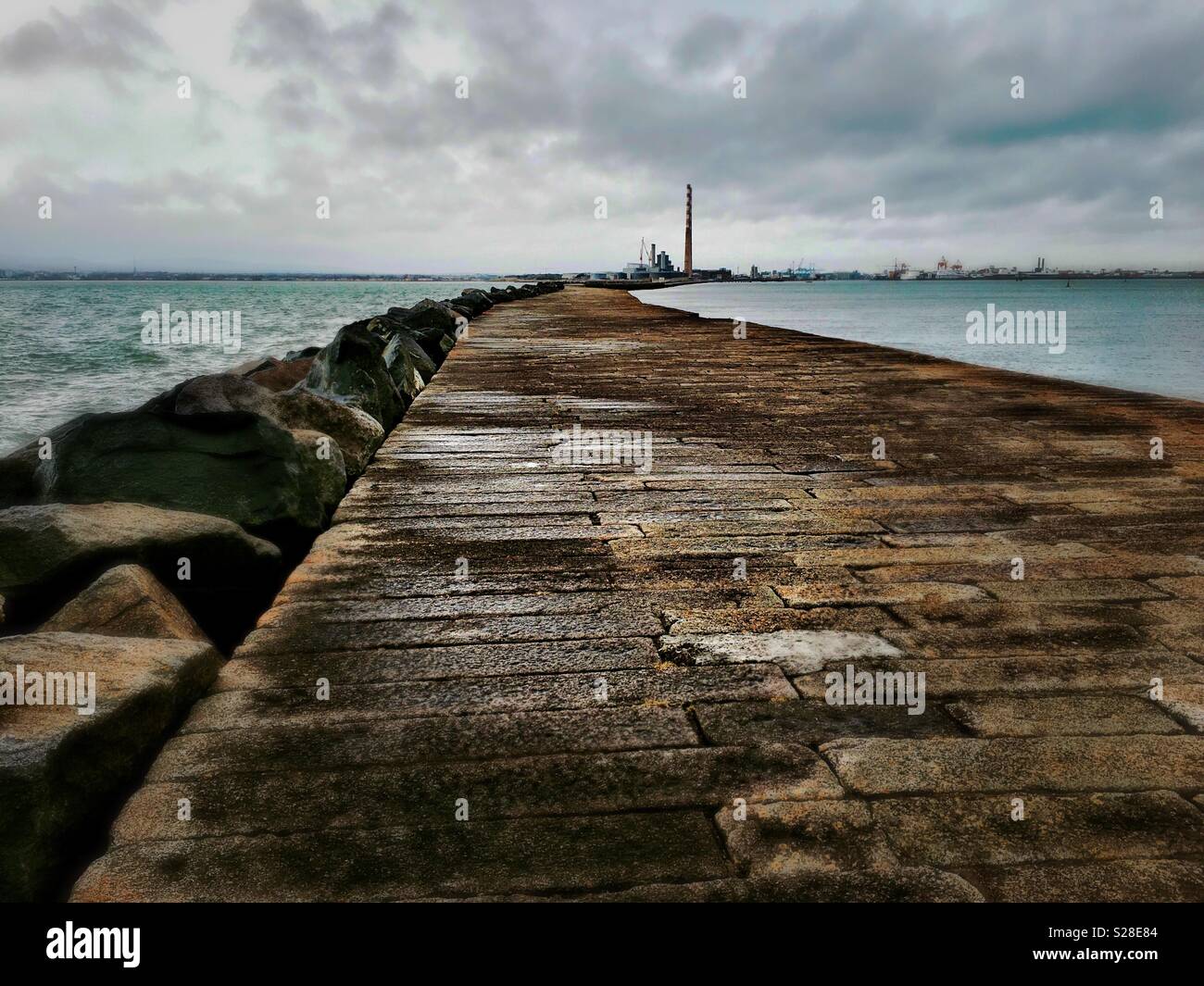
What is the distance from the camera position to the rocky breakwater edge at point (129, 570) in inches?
69.6

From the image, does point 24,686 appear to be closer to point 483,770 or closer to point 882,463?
point 483,770

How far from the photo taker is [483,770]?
74.9 inches

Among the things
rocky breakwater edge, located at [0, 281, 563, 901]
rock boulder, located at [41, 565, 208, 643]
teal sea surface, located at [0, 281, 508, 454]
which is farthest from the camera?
teal sea surface, located at [0, 281, 508, 454]

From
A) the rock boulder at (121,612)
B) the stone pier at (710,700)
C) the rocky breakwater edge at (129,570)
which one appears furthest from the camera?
the rock boulder at (121,612)

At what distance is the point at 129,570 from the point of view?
2.72 metres

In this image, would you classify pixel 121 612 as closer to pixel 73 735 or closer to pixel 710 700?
pixel 73 735

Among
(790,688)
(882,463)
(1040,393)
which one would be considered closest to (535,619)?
(790,688)

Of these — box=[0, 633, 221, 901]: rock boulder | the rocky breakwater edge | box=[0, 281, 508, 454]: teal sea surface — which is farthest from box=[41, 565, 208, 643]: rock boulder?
box=[0, 281, 508, 454]: teal sea surface

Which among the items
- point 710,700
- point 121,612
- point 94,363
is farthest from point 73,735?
point 94,363

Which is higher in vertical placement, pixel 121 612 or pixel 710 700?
pixel 121 612

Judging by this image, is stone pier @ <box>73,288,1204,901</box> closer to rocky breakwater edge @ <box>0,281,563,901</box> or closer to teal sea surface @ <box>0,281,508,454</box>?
rocky breakwater edge @ <box>0,281,563,901</box>

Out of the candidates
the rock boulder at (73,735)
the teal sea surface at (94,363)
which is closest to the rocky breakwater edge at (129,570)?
the rock boulder at (73,735)

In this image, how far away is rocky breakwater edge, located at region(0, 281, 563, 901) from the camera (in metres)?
1.77

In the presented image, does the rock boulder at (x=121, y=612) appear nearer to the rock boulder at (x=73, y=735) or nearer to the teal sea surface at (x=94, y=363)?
the rock boulder at (x=73, y=735)
